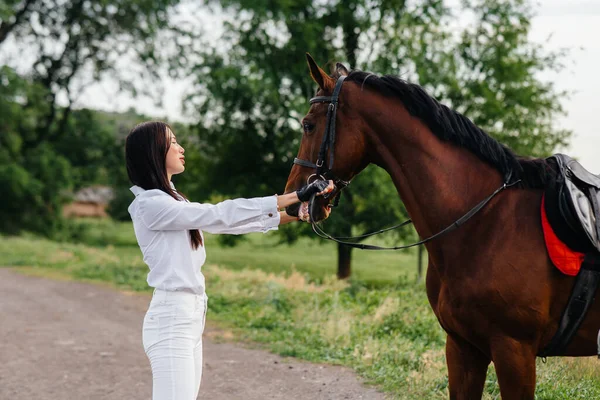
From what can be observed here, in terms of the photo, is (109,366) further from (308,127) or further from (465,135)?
(465,135)

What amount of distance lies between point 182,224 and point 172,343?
1.87ft

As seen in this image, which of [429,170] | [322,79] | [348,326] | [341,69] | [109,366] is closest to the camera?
[429,170]

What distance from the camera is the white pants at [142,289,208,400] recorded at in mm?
2883

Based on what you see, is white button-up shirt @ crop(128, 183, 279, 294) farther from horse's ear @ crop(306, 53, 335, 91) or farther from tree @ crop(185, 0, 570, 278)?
tree @ crop(185, 0, 570, 278)

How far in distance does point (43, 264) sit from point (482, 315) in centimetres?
1677

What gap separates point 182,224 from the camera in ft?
9.59

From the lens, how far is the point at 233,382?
627cm

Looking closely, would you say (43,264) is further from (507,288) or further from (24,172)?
(507,288)

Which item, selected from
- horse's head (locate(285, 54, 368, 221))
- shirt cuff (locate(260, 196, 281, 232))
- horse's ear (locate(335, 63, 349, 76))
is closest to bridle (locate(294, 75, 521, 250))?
horse's head (locate(285, 54, 368, 221))

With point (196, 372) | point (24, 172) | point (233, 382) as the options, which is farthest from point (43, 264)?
point (196, 372)

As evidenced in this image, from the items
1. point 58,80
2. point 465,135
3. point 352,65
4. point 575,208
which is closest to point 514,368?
point 575,208

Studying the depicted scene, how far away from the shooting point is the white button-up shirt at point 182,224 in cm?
290

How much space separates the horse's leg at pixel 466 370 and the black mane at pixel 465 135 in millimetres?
944

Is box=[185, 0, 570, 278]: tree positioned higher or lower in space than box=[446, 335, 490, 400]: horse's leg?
higher
